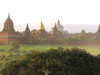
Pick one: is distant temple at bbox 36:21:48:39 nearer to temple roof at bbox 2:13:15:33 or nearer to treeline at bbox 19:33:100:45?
treeline at bbox 19:33:100:45

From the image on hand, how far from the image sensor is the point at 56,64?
8.88 meters

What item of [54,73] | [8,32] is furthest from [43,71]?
[8,32]

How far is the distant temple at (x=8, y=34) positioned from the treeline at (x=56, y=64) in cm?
3051

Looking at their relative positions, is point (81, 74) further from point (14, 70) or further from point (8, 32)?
point (8, 32)

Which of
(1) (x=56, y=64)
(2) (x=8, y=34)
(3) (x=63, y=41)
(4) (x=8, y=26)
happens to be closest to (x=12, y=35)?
(2) (x=8, y=34)

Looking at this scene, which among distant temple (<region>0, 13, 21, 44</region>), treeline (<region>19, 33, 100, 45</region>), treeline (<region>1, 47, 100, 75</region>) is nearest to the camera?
treeline (<region>1, 47, 100, 75</region>)

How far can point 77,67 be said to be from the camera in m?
9.05

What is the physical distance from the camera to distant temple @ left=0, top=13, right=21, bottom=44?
39875 mm

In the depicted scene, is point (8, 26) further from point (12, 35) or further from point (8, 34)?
point (12, 35)

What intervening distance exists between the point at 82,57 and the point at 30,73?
1888mm

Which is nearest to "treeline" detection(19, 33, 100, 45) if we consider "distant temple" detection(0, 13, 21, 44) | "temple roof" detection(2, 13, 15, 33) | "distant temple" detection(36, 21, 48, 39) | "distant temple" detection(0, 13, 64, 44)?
"distant temple" detection(0, 13, 64, 44)

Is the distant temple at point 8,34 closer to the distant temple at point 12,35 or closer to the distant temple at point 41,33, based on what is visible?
the distant temple at point 12,35

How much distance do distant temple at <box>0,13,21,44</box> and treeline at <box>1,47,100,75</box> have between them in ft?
100

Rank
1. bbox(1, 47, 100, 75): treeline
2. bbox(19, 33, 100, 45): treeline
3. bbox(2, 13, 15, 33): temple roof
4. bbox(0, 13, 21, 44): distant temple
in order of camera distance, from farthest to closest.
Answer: bbox(2, 13, 15, 33): temple roof, bbox(19, 33, 100, 45): treeline, bbox(0, 13, 21, 44): distant temple, bbox(1, 47, 100, 75): treeline
